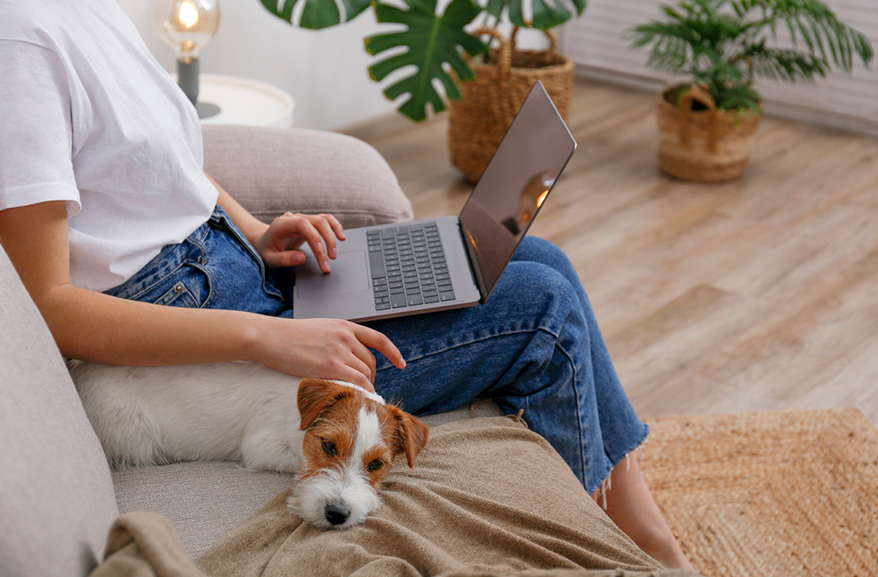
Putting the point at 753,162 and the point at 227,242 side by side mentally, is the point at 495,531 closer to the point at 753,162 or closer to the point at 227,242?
the point at 227,242

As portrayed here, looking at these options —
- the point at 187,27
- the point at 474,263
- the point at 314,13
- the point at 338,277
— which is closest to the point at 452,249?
the point at 474,263

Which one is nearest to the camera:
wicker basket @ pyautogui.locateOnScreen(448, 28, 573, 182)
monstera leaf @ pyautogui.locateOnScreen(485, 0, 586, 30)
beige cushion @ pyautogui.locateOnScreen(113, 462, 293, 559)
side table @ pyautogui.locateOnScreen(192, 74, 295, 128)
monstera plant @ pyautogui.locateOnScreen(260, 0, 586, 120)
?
beige cushion @ pyautogui.locateOnScreen(113, 462, 293, 559)

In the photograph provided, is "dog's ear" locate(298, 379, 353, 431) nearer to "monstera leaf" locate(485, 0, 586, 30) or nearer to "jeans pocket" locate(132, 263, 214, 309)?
"jeans pocket" locate(132, 263, 214, 309)

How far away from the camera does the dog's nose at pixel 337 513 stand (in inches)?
32.6

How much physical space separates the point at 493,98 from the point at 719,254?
993mm

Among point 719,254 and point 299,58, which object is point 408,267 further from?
point 299,58

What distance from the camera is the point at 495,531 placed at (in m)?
0.83

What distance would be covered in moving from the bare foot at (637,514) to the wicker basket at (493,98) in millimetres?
1755

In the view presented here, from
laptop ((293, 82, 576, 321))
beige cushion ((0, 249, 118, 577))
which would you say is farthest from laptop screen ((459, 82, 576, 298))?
beige cushion ((0, 249, 118, 577))

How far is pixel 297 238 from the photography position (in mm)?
1229

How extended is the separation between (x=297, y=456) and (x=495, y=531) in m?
0.28

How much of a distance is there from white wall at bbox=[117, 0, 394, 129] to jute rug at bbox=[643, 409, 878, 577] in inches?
81.3

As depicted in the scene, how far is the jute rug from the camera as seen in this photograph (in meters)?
1.38

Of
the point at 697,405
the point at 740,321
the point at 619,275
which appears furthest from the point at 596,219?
the point at 697,405
